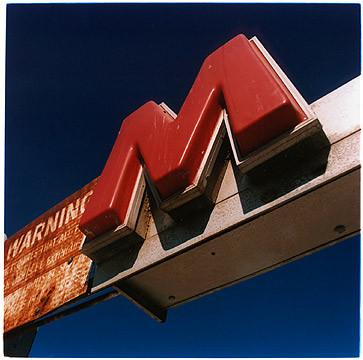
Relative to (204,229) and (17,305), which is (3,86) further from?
(17,305)

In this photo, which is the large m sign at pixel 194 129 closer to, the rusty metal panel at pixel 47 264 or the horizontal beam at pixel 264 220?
the horizontal beam at pixel 264 220

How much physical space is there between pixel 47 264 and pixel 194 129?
3904mm

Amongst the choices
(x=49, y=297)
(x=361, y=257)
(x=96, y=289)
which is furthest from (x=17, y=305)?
(x=361, y=257)

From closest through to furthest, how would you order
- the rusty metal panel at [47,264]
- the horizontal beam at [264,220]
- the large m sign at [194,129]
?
the horizontal beam at [264,220] < the large m sign at [194,129] < the rusty metal panel at [47,264]

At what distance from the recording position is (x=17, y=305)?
7.82 meters

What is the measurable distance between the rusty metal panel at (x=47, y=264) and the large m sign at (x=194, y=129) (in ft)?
3.92

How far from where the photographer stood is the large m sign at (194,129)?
464 centimetres

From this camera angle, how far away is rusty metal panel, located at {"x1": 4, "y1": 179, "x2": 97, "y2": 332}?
22.9 ft

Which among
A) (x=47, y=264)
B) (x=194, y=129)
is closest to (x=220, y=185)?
(x=194, y=129)

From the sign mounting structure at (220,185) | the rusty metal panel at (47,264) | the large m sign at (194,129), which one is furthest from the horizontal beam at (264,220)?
the rusty metal panel at (47,264)

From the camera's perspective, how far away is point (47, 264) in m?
7.78

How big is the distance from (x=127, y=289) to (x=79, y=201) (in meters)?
2.37

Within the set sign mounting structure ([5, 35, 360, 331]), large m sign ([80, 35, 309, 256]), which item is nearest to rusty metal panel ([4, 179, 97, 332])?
sign mounting structure ([5, 35, 360, 331])

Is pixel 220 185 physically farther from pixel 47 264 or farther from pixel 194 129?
pixel 47 264
